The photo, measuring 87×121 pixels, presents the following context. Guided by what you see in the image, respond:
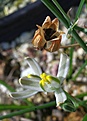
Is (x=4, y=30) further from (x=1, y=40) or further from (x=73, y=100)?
(x=73, y=100)

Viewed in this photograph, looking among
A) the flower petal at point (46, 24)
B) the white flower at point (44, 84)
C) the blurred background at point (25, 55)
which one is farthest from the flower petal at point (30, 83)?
the blurred background at point (25, 55)

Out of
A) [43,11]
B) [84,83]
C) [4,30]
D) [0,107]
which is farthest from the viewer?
[4,30]

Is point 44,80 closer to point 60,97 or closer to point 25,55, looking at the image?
point 60,97

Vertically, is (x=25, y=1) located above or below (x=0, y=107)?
above

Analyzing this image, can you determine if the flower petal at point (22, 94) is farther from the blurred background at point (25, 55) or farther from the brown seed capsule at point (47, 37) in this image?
the blurred background at point (25, 55)

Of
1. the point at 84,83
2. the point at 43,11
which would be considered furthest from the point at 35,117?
the point at 43,11

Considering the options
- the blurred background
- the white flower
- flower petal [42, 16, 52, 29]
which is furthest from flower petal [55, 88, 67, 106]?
the blurred background

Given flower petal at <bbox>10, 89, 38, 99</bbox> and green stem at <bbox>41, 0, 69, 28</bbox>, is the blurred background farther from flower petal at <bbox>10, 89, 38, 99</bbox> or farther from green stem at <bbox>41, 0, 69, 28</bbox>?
green stem at <bbox>41, 0, 69, 28</bbox>
